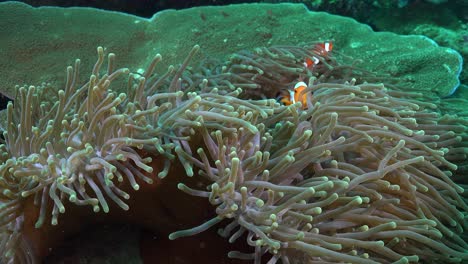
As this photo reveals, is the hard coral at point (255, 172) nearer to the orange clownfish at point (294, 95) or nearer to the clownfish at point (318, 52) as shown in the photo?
the orange clownfish at point (294, 95)

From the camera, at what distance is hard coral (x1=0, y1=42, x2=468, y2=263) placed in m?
1.57

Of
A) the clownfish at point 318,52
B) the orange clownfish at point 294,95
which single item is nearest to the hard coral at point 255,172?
the orange clownfish at point 294,95

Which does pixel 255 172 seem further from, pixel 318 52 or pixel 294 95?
pixel 318 52

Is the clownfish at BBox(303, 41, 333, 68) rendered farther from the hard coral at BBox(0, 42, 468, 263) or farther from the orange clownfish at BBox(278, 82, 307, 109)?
the hard coral at BBox(0, 42, 468, 263)

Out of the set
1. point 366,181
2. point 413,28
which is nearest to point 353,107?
point 366,181

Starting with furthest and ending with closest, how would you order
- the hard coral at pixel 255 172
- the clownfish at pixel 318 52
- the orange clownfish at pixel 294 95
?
the clownfish at pixel 318 52, the orange clownfish at pixel 294 95, the hard coral at pixel 255 172

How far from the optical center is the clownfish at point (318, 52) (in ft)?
9.48

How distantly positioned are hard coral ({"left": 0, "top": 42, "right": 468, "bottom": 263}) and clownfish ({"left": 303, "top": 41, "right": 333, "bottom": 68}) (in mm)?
816

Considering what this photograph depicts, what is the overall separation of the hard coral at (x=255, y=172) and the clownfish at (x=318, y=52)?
2.68 ft

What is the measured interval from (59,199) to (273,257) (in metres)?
0.85

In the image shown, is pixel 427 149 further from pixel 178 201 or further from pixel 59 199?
pixel 59 199

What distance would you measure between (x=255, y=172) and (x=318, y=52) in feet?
5.42

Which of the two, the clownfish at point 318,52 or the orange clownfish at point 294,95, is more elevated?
the clownfish at point 318,52

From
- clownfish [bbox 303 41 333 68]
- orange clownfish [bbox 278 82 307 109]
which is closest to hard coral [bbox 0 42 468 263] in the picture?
orange clownfish [bbox 278 82 307 109]
